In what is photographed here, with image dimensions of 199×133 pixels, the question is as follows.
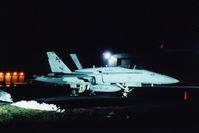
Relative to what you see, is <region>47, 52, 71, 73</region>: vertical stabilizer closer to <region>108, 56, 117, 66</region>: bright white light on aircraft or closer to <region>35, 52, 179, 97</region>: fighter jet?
<region>35, 52, 179, 97</region>: fighter jet

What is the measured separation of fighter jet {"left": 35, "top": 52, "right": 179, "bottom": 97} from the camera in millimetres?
27406

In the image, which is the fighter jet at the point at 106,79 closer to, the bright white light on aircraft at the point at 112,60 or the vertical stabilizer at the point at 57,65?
the vertical stabilizer at the point at 57,65

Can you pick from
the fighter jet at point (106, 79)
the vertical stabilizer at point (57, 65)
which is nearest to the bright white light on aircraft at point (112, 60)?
the fighter jet at point (106, 79)

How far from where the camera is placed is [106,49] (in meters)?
59.3

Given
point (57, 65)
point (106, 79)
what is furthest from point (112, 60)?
point (106, 79)

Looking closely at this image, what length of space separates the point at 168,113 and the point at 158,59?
23419 millimetres

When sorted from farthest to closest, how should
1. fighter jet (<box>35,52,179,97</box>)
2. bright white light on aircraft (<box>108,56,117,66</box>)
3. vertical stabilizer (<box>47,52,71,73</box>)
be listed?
bright white light on aircraft (<box>108,56,117,66</box>), vertical stabilizer (<box>47,52,71,73</box>), fighter jet (<box>35,52,179,97</box>)

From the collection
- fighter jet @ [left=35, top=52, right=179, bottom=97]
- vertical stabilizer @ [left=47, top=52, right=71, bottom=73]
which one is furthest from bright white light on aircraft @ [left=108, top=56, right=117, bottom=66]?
vertical stabilizer @ [left=47, top=52, right=71, bottom=73]

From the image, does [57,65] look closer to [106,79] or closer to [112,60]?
[106,79]

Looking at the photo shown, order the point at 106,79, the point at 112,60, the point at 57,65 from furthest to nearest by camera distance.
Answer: the point at 112,60
the point at 57,65
the point at 106,79

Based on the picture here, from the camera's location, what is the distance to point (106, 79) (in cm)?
2936

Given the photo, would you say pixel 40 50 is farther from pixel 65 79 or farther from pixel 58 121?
pixel 58 121

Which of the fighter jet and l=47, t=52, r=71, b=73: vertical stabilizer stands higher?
l=47, t=52, r=71, b=73: vertical stabilizer

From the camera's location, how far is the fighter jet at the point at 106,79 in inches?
1079
